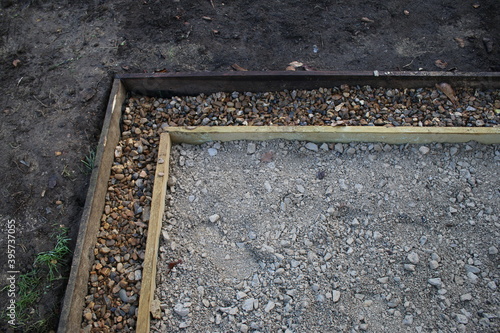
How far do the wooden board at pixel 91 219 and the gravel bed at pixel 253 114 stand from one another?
0.08 meters

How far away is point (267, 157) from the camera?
319 centimetres

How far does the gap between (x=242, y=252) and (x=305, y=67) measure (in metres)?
1.85

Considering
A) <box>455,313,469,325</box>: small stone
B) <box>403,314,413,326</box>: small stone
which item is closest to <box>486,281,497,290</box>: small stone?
<box>455,313,469,325</box>: small stone

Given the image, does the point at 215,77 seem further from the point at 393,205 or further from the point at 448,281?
the point at 448,281

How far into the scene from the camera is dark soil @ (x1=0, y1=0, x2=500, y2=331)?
3.15 metres

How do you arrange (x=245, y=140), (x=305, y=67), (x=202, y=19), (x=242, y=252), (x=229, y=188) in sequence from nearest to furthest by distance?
(x=242, y=252)
(x=229, y=188)
(x=245, y=140)
(x=305, y=67)
(x=202, y=19)

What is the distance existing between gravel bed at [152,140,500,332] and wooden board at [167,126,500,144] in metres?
0.07

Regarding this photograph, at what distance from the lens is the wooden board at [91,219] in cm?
246

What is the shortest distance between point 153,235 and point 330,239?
122 centimetres

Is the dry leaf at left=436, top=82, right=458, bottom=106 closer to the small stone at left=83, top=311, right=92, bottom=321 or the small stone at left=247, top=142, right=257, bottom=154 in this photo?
the small stone at left=247, top=142, right=257, bottom=154

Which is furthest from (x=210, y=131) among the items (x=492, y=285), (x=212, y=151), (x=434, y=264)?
(x=492, y=285)

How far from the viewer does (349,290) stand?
259 cm

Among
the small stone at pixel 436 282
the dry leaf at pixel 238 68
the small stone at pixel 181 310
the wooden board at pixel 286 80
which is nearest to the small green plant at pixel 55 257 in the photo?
the small stone at pixel 181 310

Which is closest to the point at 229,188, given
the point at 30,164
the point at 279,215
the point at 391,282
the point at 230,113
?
the point at 279,215
